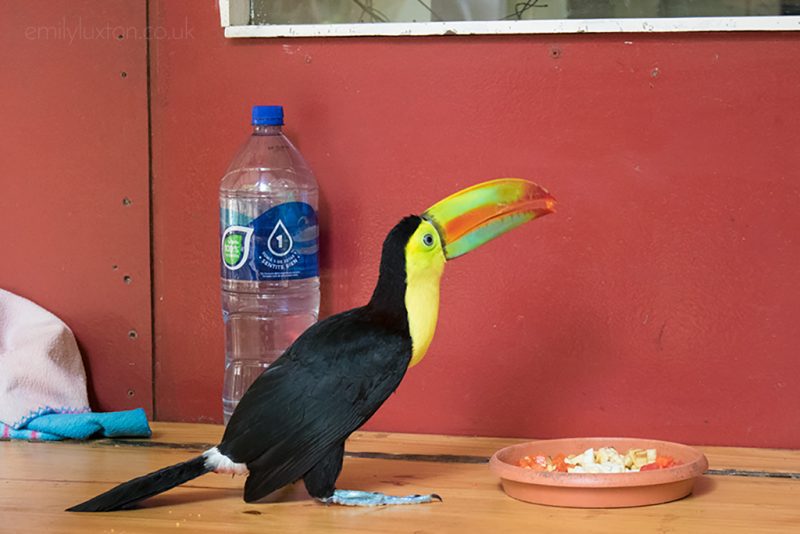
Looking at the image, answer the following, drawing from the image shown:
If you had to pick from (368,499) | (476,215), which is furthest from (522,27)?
(368,499)

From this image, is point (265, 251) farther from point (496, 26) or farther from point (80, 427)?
point (496, 26)

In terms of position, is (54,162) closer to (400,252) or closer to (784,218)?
(400,252)

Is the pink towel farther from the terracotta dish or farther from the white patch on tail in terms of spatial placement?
the terracotta dish

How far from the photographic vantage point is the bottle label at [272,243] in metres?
2.12

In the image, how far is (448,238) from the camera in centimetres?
178

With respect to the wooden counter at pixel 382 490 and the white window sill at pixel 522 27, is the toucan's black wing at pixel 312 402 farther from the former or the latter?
the white window sill at pixel 522 27

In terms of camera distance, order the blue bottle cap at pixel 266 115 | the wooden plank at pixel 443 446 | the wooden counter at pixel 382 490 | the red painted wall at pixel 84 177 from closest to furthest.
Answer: the wooden counter at pixel 382 490
the wooden plank at pixel 443 446
the blue bottle cap at pixel 266 115
the red painted wall at pixel 84 177

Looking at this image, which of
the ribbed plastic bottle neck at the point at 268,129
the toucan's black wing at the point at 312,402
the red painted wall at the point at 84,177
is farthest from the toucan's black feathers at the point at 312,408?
the red painted wall at the point at 84,177

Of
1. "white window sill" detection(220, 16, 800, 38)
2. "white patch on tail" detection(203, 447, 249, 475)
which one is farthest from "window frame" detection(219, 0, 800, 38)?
"white patch on tail" detection(203, 447, 249, 475)

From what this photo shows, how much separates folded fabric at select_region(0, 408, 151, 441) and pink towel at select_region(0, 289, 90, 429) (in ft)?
0.05

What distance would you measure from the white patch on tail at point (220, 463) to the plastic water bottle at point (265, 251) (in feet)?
1.57

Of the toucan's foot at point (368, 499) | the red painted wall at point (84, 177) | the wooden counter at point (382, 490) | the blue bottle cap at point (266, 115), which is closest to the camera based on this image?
the wooden counter at point (382, 490)

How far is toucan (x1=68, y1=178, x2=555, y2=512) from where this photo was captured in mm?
1695

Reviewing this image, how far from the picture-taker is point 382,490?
184cm
